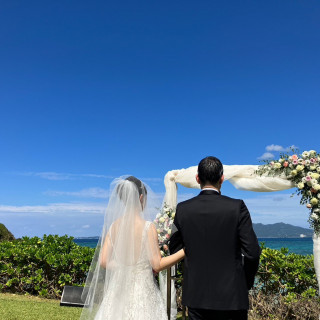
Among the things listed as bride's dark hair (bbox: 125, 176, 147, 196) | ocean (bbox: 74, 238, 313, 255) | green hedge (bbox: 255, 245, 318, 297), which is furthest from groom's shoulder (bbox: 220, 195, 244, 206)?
ocean (bbox: 74, 238, 313, 255)

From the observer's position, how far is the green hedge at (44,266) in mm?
9773

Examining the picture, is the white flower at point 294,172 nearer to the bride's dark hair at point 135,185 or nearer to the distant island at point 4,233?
the bride's dark hair at point 135,185

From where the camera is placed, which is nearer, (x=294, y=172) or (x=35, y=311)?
(x=294, y=172)

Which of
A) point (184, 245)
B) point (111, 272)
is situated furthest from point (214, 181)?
point (111, 272)

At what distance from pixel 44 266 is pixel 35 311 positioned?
2187 mm

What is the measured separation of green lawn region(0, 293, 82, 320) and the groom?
17.4ft

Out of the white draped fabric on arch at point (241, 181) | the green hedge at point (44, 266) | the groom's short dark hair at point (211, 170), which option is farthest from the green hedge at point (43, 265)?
the groom's short dark hair at point (211, 170)

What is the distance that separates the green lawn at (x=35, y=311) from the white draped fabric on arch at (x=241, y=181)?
309cm

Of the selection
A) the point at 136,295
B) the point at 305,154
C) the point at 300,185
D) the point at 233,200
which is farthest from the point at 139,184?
the point at 305,154

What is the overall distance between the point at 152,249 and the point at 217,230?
0.99 meters

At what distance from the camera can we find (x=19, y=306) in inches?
328

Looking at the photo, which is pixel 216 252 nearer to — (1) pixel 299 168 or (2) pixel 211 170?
(2) pixel 211 170

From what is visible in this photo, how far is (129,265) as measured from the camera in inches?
151

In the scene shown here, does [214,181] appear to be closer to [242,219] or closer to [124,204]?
[242,219]
